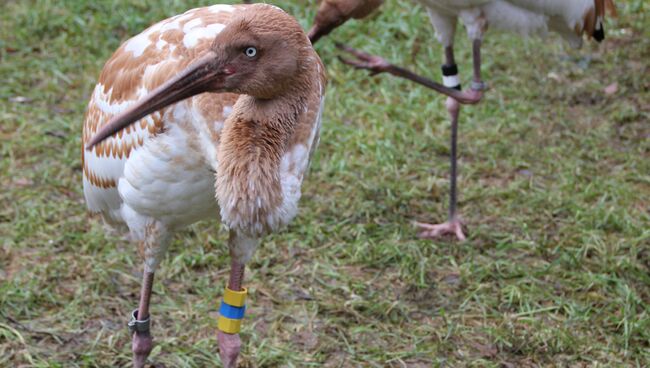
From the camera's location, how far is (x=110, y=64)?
395cm

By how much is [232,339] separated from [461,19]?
2.66 m

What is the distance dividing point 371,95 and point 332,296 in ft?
8.91

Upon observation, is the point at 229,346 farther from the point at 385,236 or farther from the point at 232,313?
the point at 385,236

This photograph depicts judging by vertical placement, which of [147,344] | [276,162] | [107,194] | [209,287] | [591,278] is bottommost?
[591,278]

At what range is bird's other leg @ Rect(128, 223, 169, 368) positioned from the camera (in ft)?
12.7

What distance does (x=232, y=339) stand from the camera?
160 inches

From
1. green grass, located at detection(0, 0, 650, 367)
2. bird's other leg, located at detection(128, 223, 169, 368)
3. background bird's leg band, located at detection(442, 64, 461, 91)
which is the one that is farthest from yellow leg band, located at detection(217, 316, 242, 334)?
background bird's leg band, located at detection(442, 64, 461, 91)

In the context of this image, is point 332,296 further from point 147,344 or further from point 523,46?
point 523,46

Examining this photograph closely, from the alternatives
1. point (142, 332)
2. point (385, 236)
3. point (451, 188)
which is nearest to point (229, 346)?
point (142, 332)

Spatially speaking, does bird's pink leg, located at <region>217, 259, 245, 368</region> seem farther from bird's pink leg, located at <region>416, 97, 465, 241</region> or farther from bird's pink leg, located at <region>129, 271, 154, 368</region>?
bird's pink leg, located at <region>416, 97, 465, 241</region>

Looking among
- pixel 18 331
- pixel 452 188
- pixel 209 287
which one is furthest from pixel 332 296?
pixel 18 331

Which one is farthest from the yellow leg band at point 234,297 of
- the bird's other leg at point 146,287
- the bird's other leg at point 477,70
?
the bird's other leg at point 477,70

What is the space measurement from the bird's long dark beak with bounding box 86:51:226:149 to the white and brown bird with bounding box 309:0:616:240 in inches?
83.9

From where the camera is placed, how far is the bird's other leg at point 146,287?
3885 millimetres
